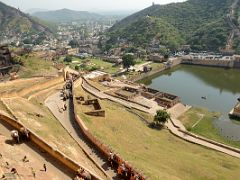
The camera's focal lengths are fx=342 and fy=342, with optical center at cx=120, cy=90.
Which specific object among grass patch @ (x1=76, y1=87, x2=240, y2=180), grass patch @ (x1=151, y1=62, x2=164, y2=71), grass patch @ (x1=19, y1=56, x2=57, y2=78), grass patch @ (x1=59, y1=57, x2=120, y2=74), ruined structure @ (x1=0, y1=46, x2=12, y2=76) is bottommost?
grass patch @ (x1=59, y1=57, x2=120, y2=74)

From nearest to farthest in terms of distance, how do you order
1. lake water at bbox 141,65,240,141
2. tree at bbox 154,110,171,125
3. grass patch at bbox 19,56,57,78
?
tree at bbox 154,110,171,125, lake water at bbox 141,65,240,141, grass patch at bbox 19,56,57,78

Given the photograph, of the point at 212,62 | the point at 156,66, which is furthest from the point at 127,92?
the point at 212,62

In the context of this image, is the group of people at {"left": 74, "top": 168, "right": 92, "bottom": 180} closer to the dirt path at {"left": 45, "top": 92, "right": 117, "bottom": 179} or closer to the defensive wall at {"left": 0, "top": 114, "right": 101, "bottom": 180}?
the defensive wall at {"left": 0, "top": 114, "right": 101, "bottom": 180}

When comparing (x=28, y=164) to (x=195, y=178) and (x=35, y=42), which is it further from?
(x=35, y=42)

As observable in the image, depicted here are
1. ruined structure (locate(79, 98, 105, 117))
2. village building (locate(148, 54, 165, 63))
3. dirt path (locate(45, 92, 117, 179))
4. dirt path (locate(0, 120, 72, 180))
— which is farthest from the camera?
village building (locate(148, 54, 165, 63))

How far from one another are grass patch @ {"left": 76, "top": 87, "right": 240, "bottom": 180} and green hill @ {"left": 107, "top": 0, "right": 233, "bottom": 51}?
308 feet

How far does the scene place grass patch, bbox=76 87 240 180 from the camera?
81.0 ft

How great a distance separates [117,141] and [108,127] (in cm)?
481

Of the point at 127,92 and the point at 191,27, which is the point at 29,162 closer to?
the point at 127,92

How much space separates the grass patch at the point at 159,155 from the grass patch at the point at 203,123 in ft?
23.5

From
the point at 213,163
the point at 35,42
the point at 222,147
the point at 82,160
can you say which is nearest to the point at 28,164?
the point at 82,160

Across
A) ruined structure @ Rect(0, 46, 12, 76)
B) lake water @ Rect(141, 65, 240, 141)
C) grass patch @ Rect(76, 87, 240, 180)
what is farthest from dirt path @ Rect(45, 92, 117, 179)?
lake water @ Rect(141, 65, 240, 141)

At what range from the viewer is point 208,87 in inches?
3219

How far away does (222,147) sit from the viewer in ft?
132
